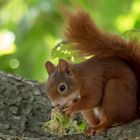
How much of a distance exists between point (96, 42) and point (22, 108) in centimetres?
69

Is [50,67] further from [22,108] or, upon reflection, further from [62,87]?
[22,108]

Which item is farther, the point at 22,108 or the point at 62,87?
the point at 22,108

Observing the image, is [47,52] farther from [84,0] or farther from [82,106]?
[82,106]

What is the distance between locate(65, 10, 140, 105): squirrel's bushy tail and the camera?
9.29 ft

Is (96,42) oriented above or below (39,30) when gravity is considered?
below

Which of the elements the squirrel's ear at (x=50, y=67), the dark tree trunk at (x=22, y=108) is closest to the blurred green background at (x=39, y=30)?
the dark tree trunk at (x=22, y=108)

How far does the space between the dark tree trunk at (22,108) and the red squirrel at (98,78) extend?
24 cm

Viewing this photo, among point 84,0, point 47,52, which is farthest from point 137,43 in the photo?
point 84,0

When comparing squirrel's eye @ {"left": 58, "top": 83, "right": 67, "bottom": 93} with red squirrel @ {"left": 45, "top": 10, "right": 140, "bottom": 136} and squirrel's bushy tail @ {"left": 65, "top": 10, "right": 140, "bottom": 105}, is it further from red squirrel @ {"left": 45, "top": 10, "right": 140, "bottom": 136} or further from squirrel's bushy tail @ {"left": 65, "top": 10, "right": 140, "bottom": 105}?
squirrel's bushy tail @ {"left": 65, "top": 10, "right": 140, "bottom": 105}

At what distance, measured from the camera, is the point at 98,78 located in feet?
9.14

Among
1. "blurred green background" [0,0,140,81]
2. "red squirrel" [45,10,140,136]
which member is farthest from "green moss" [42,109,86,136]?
"blurred green background" [0,0,140,81]

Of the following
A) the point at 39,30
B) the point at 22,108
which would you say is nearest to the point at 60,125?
the point at 22,108

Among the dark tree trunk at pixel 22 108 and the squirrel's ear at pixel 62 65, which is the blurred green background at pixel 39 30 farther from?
the squirrel's ear at pixel 62 65

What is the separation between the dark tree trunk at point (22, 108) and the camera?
309 cm
